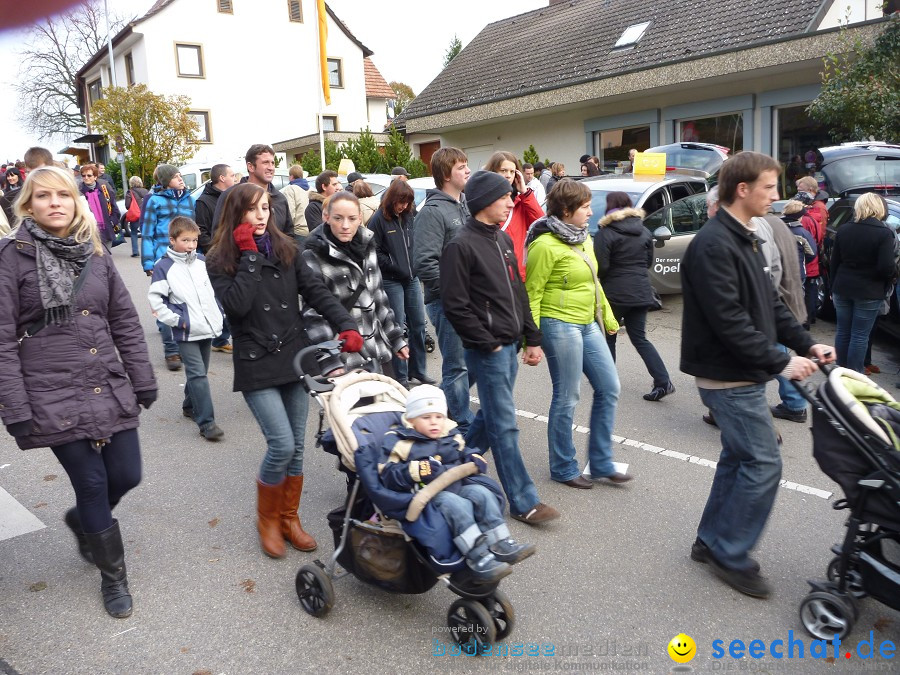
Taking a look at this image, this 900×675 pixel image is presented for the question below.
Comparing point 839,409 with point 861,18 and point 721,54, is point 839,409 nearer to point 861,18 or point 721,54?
point 721,54

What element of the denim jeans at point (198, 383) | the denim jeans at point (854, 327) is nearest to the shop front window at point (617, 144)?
the denim jeans at point (854, 327)

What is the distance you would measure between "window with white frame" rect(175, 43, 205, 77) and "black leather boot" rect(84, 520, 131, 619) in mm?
36132

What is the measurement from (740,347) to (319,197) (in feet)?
20.7

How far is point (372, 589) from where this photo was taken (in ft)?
13.1

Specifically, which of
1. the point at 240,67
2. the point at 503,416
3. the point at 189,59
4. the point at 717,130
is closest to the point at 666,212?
→ the point at 503,416

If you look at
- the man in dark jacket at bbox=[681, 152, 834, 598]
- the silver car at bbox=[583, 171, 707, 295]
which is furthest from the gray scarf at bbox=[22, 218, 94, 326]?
the silver car at bbox=[583, 171, 707, 295]

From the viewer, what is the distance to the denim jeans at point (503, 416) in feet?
14.6

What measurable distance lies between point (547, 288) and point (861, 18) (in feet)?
53.9

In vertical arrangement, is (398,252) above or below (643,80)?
below

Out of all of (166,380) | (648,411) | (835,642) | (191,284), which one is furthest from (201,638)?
(166,380)

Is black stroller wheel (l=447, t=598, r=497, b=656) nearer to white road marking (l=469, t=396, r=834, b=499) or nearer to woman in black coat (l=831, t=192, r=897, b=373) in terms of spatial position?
white road marking (l=469, t=396, r=834, b=499)

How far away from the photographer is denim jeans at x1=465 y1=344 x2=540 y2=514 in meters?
4.46

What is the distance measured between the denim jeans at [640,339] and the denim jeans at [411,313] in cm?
173

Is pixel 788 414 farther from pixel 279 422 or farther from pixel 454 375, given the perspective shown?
pixel 279 422
